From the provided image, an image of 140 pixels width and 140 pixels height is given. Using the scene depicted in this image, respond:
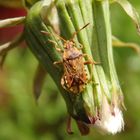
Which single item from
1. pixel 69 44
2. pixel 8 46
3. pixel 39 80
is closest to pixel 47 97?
pixel 39 80

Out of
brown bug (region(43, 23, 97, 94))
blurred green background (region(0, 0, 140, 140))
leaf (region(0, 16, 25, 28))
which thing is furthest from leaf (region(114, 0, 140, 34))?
blurred green background (region(0, 0, 140, 140))

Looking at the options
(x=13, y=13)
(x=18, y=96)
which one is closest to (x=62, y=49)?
(x=13, y=13)

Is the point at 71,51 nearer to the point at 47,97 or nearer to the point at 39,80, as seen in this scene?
the point at 39,80

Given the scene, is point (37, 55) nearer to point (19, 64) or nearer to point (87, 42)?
point (87, 42)

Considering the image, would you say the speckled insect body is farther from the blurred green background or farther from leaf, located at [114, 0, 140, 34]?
the blurred green background

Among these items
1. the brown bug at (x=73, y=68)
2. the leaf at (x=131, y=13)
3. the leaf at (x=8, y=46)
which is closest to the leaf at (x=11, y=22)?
the leaf at (x=8, y=46)
